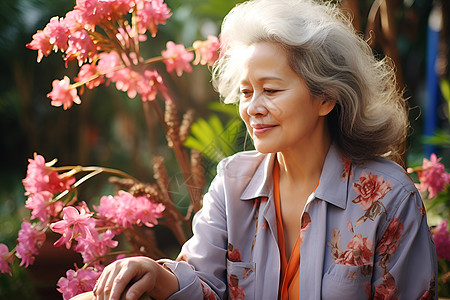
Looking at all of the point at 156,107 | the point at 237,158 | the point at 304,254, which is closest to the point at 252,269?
the point at 304,254

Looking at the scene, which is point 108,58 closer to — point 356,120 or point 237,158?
point 237,158

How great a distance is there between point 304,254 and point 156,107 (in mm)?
816

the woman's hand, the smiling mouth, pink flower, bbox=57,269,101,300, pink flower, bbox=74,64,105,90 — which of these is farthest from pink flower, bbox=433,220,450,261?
pink flower, bbox=74,64,105,90

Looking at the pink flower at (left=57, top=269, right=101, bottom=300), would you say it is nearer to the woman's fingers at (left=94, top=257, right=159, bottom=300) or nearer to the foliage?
the foliage

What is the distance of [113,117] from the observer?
6527 millimetres

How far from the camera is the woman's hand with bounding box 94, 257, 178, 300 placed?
1.33m

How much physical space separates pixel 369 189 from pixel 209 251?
1.70 ft

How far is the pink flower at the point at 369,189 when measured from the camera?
1.55 meters

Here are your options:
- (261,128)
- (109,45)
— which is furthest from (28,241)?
(261,128)

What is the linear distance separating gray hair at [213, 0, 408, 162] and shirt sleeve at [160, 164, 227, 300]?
0.44 meters

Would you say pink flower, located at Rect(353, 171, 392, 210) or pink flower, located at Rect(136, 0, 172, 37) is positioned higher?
pink flower, located at Rect(136, 0, 172, 37)

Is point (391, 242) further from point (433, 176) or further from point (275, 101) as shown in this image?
point (433, 176)

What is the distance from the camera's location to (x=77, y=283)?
1642 mm

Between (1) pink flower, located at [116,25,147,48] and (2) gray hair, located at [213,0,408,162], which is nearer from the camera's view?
(2) gray hair, located at [213,0,408,162]
